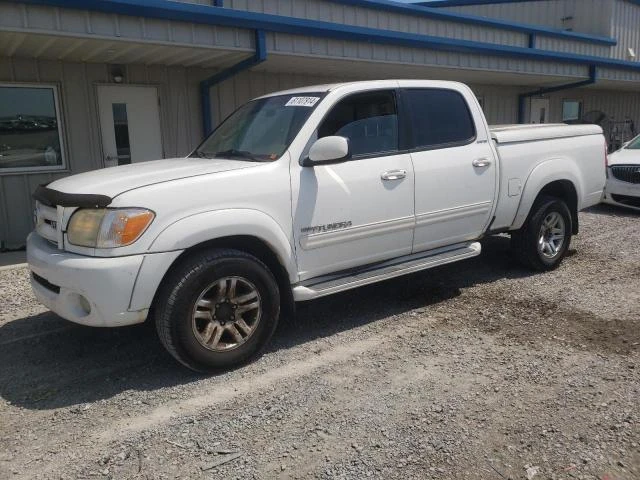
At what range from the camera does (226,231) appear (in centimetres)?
362

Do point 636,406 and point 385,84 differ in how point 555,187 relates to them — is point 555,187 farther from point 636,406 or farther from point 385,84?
point 636,406

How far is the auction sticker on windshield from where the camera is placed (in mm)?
4270

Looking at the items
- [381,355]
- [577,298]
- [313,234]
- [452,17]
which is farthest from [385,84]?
[452,17]

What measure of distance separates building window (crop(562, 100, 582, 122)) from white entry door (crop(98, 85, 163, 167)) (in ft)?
43.9

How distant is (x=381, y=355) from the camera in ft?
13.1

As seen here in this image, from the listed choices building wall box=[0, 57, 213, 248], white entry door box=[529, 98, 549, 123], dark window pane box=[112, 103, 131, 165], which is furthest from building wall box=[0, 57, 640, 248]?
white entry door box=[529, 98, 549, 123]

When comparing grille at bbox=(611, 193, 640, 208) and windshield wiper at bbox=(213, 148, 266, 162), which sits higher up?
windshield wiper at bbox=(213, 148, 266, 162)

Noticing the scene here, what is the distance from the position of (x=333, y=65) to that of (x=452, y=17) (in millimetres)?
3451

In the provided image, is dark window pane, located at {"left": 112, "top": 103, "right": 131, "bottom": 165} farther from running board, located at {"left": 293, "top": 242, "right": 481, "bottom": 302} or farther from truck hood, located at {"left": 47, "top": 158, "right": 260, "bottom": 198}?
running board, located at {"left": 293, "top": 242, "right": 481, "bottom": 302}

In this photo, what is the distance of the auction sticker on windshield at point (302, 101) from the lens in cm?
427

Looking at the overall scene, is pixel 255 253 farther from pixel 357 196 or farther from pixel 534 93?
pixel 534 93

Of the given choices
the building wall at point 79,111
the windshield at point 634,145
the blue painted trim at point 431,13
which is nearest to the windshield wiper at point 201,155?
the building wall at point 79,111

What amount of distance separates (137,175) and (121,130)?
5426mm

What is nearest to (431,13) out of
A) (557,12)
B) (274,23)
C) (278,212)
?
(274,23)
